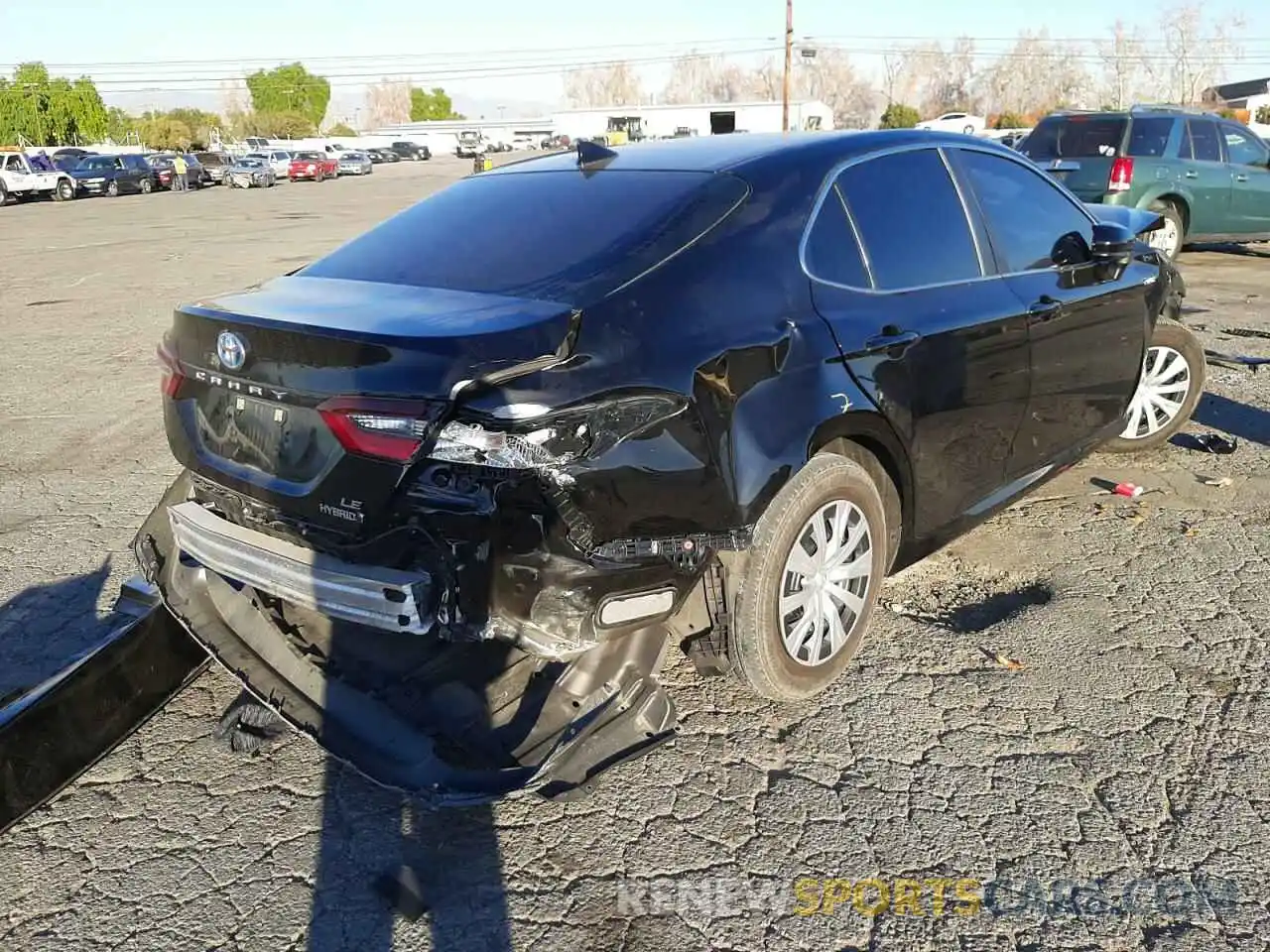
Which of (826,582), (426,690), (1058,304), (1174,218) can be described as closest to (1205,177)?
(1174,218)

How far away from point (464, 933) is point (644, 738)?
81 cm

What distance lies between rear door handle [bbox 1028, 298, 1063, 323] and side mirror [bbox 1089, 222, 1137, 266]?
0.46 metres

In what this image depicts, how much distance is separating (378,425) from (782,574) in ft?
4.21

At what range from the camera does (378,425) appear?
252cm

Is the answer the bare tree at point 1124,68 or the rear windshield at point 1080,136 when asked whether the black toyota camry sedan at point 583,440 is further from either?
the bare tree at point 1124,68

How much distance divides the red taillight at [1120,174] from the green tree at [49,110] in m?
70.7

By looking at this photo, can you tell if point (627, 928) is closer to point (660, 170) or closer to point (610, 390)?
point (610, 390)

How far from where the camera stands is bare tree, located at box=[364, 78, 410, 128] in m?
164

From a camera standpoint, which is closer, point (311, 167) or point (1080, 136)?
point (1080, 136)

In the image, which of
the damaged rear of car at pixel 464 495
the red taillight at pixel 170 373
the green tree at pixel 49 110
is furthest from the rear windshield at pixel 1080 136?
the green tree at pixel 49 110

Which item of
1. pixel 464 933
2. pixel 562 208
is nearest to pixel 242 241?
pixel 562 208

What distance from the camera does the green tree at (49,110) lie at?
63.7 metres

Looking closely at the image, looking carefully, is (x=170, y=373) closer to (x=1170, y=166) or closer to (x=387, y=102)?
(x=1170, y=166)

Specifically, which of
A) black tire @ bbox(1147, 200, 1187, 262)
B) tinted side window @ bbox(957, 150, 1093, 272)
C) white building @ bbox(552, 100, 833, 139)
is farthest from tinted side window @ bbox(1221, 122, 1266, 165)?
white building @ bbox(552, 100, 833, 139)
